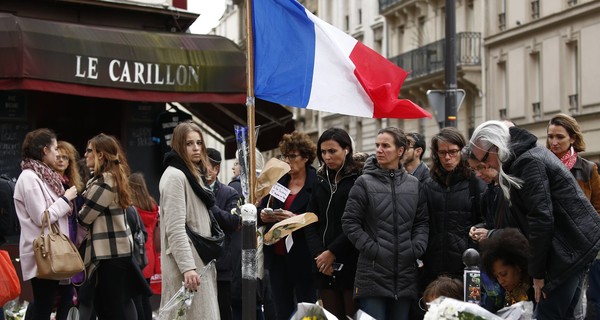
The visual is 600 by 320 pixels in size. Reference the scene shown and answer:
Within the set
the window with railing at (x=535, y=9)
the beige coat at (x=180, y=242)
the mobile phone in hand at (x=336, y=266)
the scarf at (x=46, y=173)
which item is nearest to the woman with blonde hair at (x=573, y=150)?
the mobile phone in hand at (x=336, y=266)

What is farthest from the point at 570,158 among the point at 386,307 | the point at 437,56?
the point at 437,56

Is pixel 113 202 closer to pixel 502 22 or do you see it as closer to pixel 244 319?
pixel 244 319

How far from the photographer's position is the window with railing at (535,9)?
131ft

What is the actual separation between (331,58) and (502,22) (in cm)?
3440

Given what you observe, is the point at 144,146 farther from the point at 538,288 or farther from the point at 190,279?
the point at 538,288

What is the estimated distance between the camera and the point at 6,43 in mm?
15188

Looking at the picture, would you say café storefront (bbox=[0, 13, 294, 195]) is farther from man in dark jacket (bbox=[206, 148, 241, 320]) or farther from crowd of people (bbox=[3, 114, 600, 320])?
man in dark jacket (bbox=[206, 148, 241, 320])

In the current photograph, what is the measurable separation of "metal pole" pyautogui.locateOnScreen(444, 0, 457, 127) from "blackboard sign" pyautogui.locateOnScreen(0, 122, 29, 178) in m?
6.26

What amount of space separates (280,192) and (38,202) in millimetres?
2145

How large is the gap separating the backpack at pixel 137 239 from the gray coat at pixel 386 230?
1.97m

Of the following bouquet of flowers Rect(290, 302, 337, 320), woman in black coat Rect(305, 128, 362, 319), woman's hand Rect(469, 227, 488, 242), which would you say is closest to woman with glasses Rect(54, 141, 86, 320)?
woman in black coat Rect(305, 128, 362, 319)

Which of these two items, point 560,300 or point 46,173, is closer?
point 560,300

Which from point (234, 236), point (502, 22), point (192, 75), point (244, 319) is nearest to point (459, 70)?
point (502, 22)

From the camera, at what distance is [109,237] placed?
10016 millimetres
